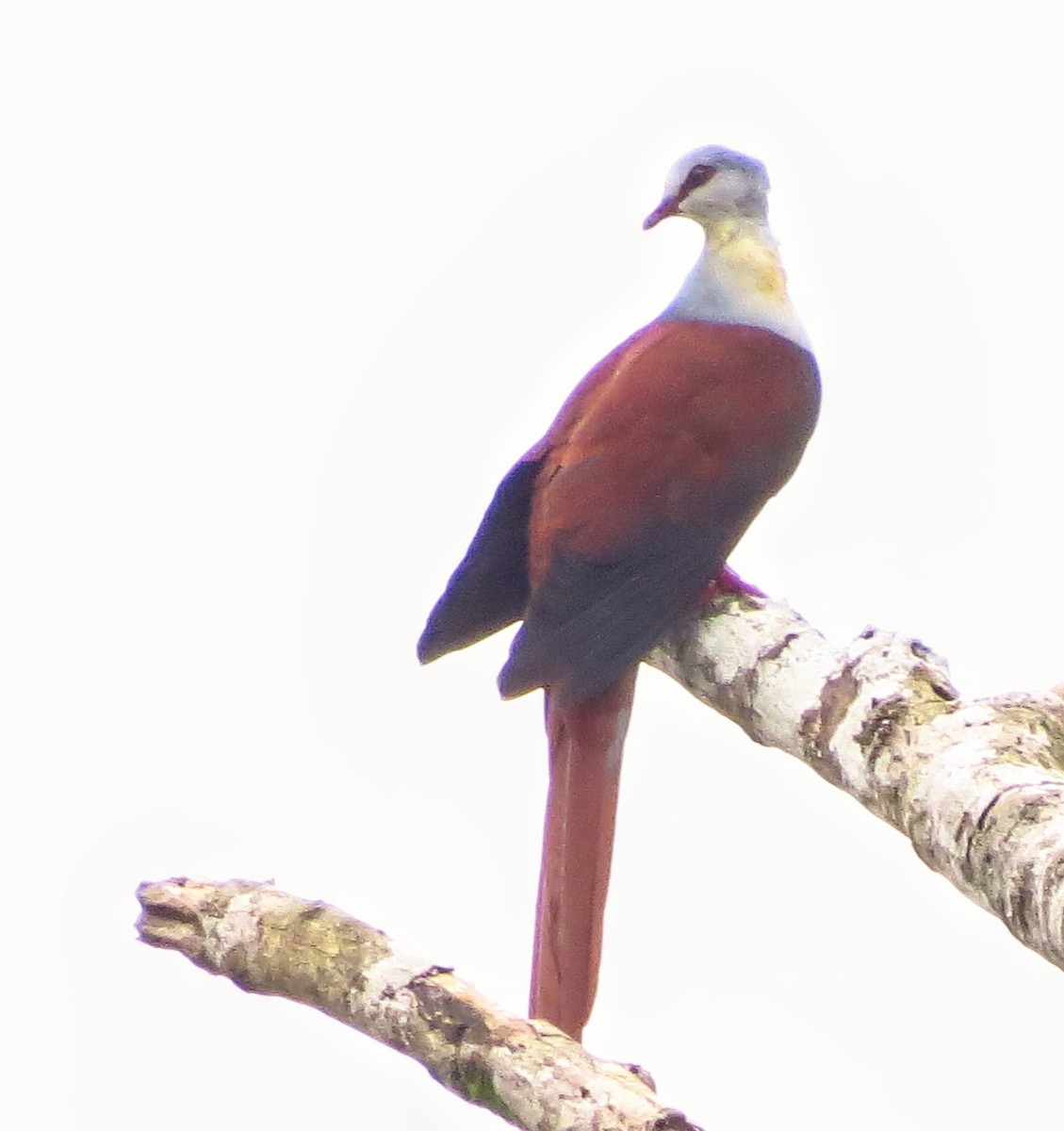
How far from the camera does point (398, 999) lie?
6.35 ft

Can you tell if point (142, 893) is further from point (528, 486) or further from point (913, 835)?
point (528, 486)

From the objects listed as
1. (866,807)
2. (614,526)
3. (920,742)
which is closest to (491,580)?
(614,526)

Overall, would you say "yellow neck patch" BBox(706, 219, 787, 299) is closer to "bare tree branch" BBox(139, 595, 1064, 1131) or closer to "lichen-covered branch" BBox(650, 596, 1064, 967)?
"lichen-covered branch" BBox(650, 596, 1064, 967)

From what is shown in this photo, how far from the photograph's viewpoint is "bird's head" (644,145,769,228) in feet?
12.6

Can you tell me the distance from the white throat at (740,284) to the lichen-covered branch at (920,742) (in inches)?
37.3

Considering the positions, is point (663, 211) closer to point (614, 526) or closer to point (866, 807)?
point (614, 526)

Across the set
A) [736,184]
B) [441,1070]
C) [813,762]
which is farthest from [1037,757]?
[736,184]

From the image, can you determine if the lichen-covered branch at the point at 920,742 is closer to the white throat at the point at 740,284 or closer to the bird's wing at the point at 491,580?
the bird's wing at the point at 491,580

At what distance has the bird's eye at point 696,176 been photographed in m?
3.82

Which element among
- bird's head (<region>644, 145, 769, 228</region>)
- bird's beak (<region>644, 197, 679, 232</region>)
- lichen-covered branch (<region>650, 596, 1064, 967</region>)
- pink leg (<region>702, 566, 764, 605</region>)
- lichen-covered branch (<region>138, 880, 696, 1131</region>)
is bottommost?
lichen-covered branch (<region>138, 880, 696, 1131</region>)

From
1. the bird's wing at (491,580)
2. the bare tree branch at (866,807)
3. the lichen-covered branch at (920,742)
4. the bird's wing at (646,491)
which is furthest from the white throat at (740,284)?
the bare tree branch at (866,807)

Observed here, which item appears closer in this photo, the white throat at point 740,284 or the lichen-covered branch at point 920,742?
the lichen-covered branch at point 920,742

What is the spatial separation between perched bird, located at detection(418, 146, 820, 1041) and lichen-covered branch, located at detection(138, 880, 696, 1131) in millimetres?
792

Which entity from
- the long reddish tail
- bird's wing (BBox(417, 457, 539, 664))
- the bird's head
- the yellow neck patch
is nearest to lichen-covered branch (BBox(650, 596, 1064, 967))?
the long reddish tail
